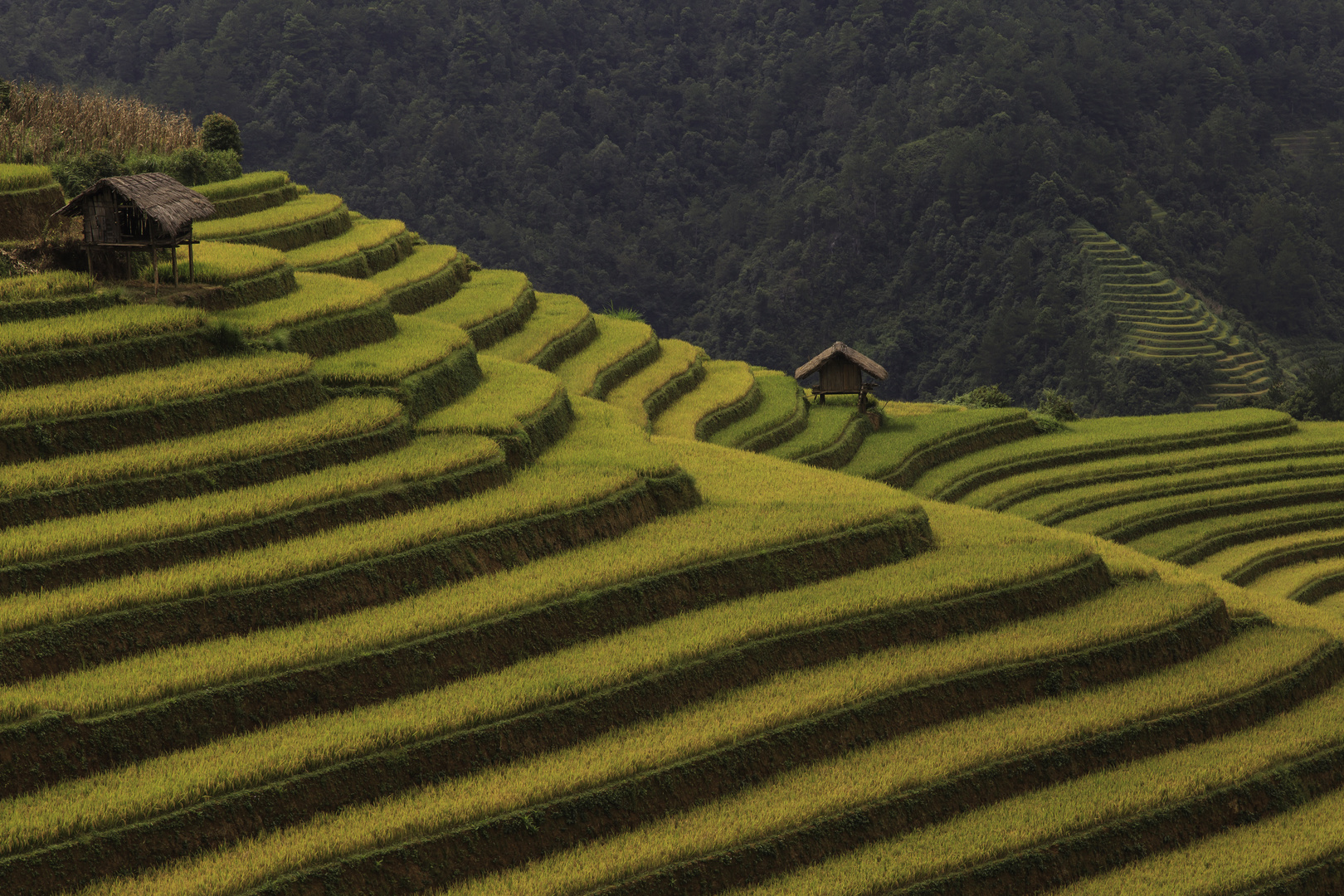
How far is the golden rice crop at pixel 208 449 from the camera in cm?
1380

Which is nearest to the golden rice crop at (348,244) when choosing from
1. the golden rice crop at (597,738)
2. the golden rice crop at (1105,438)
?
the golden rice crop at (1105,438)

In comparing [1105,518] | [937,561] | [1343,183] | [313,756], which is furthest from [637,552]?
[1343,183]

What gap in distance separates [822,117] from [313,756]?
282 ft

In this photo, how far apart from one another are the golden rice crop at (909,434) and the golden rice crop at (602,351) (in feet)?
17.2

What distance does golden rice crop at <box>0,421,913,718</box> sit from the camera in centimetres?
1194

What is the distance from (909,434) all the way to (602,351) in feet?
22.4

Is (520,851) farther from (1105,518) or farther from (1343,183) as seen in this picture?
(1343,183)

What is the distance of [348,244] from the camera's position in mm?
27562

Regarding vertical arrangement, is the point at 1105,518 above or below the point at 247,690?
below

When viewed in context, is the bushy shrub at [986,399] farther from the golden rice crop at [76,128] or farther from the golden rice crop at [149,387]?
the golden rice crop at [149,387]

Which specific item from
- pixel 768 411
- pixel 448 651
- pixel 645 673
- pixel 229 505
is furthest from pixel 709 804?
pixel 768 411

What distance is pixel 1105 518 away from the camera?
2578cm

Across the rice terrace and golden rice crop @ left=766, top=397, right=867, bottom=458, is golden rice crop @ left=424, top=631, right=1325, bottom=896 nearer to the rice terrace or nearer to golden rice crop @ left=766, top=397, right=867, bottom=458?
the rice terrace

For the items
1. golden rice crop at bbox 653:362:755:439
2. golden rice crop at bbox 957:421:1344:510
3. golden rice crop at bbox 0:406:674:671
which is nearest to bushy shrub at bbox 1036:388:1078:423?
golden rice crop at bbox 957:421:1344:510
